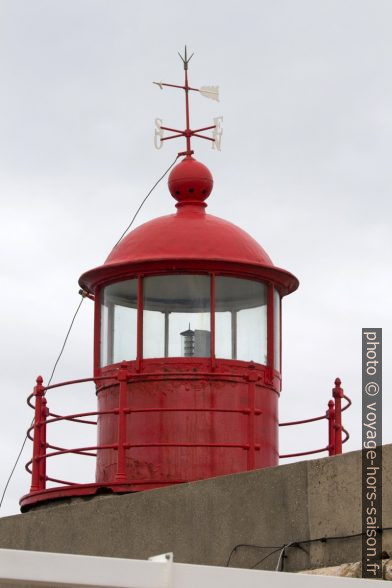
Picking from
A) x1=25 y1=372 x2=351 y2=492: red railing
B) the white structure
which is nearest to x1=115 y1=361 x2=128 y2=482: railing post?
x1=25 y1=372 x2=351 y2=492: red railing

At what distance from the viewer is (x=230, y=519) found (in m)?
8.59

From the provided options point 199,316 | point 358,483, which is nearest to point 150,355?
point 199,316

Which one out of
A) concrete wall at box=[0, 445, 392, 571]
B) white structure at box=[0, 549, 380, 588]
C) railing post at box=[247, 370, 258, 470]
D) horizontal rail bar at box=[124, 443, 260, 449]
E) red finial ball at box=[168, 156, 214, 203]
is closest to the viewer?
white structure at box=[0, 549, 380, 588]

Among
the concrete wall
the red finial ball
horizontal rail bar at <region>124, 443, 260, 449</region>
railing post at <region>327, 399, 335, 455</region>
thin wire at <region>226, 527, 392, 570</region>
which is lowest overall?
thin wire at <region>226, 527, 392, 570</region>

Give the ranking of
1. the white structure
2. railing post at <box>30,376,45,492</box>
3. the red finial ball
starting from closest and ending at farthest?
the white structure
railing post at <box>30,376,45,492</box>
the red finial ball

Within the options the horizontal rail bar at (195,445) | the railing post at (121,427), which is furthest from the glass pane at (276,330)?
the railing post at (121,427)

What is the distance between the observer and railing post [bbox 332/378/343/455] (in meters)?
10.9

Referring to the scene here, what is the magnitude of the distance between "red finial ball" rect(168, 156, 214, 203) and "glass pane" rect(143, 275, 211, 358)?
959mm

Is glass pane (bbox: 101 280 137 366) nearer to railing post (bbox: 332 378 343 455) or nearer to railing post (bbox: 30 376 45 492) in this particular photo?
railing post (bbox: 30 376 45 492)

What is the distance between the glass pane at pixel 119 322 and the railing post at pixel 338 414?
167cm

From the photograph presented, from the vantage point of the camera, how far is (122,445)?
409 inches

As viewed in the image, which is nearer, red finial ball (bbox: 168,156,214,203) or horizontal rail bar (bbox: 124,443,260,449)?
horizontal rail bar (bbox: 124,443,260,449)

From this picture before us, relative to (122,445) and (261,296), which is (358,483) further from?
(261,296)

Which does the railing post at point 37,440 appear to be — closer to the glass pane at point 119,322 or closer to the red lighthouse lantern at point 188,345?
the red lighthouse lantern at point 188,345
